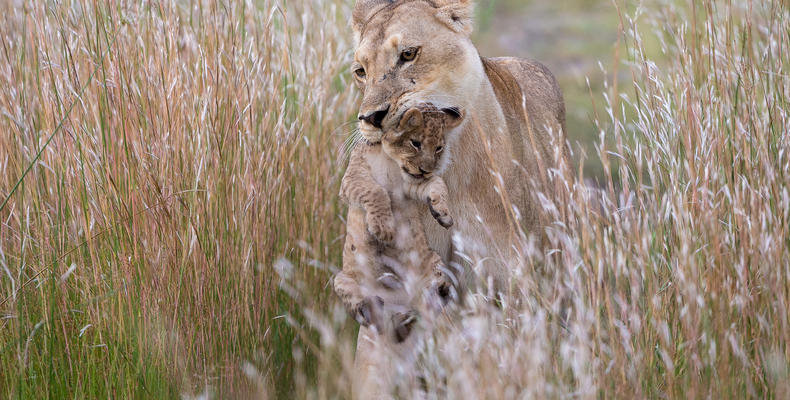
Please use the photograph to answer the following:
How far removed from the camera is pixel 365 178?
3.49 m

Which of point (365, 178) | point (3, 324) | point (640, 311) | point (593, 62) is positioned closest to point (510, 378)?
point (640, 311)

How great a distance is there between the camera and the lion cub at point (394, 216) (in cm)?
325

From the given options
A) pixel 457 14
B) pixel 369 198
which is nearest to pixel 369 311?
pixel 369 198

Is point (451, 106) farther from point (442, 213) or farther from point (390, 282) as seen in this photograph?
point (390, 282)

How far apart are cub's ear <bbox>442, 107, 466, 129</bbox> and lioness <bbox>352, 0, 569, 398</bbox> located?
0.02 metres

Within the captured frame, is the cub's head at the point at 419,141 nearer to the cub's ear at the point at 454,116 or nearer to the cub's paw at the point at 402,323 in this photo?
the cub's ear at the point at 454,116

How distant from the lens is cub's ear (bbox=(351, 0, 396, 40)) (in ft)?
12.5

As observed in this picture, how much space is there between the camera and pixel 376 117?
128 inches

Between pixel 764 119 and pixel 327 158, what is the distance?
207 centimetres

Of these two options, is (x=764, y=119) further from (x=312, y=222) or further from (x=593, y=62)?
(x=593, y=62)

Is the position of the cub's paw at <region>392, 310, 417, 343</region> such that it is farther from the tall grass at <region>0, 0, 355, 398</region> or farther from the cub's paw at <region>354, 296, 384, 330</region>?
the tall grass at <region>0, 0, 355, 398</region>

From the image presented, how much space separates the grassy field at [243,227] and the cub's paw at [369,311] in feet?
0.54

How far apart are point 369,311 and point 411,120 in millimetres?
702

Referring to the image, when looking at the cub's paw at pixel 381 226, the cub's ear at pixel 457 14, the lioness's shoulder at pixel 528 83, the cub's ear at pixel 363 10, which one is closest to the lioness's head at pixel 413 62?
→ the cub's ear at pixel 457 14
